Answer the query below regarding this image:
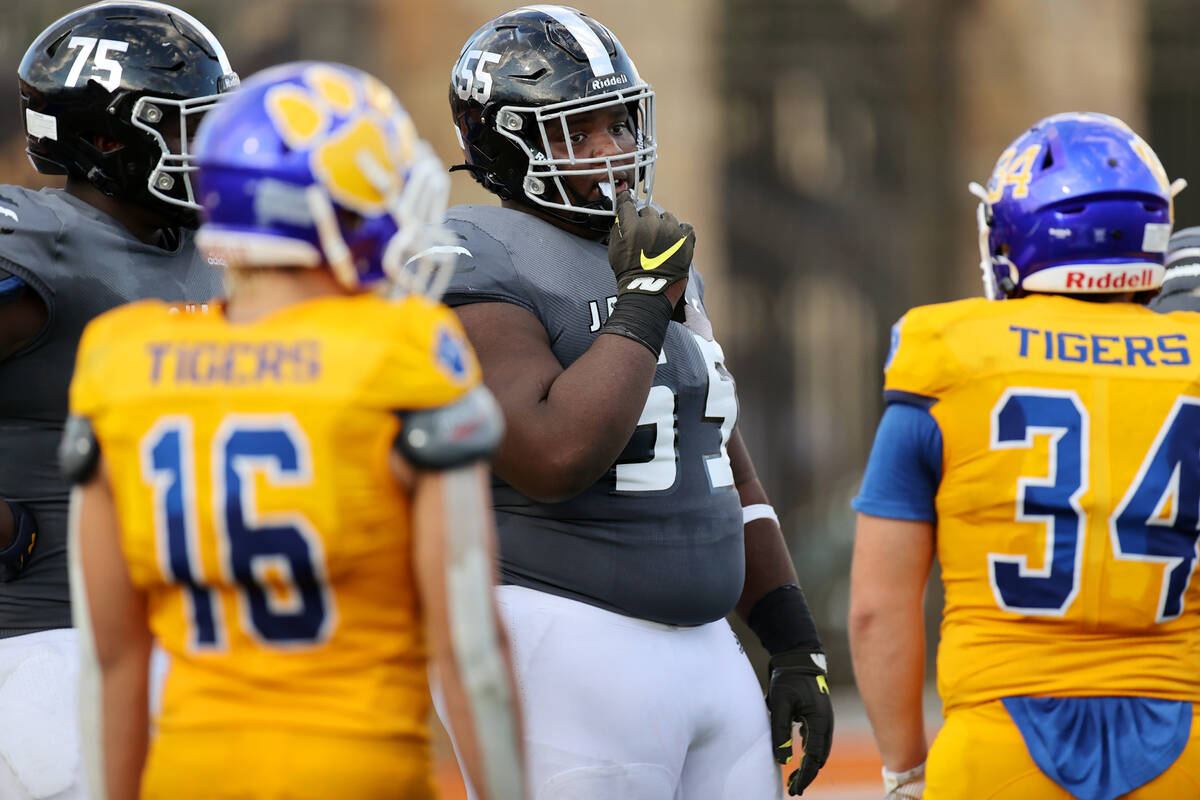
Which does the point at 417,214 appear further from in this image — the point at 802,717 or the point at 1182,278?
the point at 1182,278

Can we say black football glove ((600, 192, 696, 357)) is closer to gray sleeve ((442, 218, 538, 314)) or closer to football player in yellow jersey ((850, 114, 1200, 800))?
gray sleeve ((442, 218, 538, 314))

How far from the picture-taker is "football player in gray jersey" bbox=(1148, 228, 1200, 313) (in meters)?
3.28

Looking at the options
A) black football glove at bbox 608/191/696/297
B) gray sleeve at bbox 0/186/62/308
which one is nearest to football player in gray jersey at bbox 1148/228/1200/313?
black football glove at bbox 608/191/696/297

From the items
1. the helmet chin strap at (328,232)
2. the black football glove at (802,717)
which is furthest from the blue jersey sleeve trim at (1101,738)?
the helmet chin strap at (328,232)

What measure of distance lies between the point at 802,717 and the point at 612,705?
1.78ft

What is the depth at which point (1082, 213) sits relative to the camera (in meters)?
2.60

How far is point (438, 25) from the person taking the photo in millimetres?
8602

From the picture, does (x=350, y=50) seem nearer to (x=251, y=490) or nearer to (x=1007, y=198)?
(x=1007, y=198)

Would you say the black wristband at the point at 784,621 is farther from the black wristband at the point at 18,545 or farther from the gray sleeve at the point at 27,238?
the gray sleeve at the point at 27,238

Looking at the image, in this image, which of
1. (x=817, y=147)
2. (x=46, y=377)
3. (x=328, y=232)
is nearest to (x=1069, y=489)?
(x=328, y=232)

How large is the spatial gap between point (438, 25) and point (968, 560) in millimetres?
6585

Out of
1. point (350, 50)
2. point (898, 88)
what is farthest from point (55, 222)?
point (898, 88)

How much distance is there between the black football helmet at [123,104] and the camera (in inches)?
124

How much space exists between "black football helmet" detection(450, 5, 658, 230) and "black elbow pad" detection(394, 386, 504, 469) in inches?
50.9
